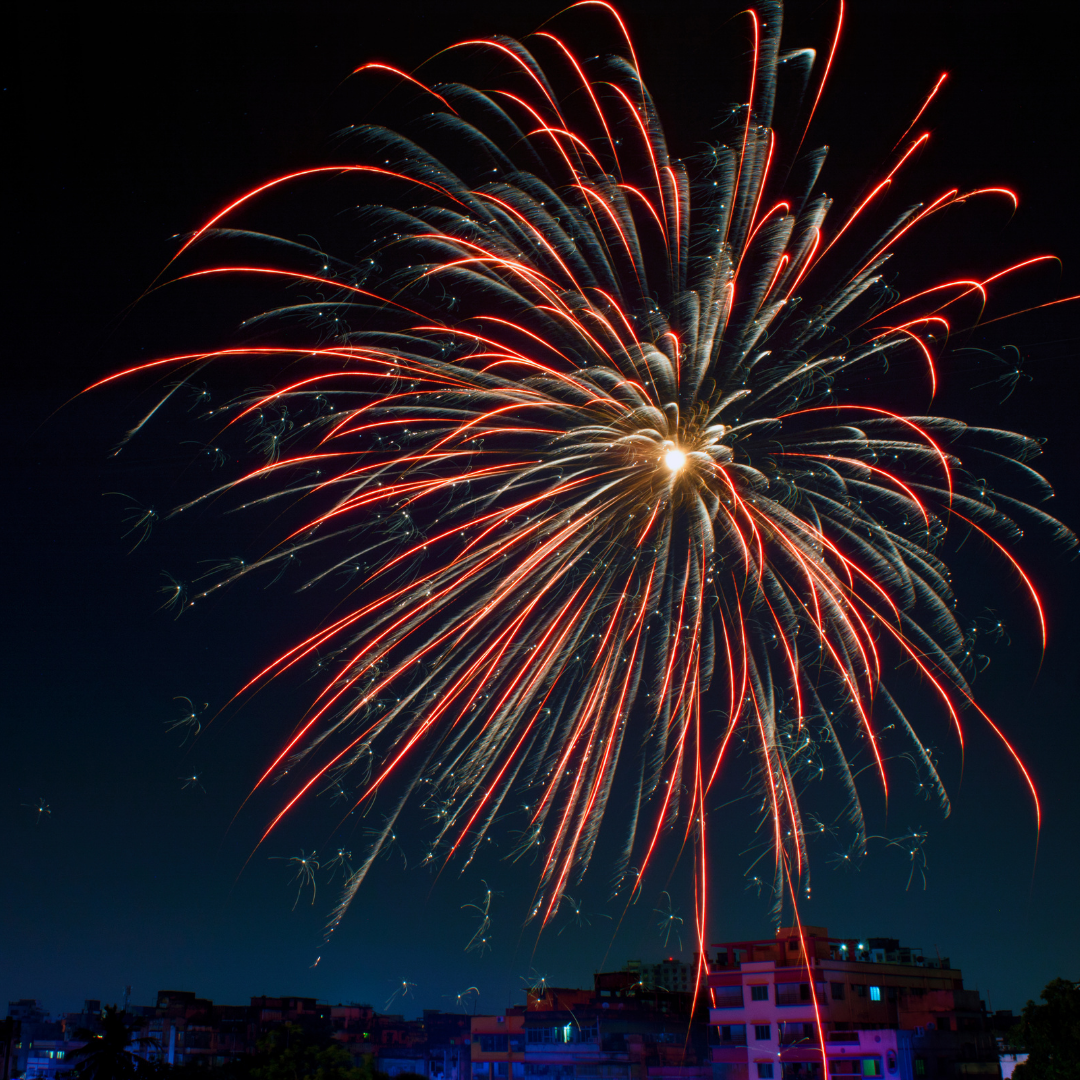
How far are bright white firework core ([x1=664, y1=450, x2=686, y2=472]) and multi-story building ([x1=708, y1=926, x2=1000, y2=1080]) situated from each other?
27.4 m

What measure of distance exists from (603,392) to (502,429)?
2405mm

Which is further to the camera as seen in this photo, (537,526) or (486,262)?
(537,526)

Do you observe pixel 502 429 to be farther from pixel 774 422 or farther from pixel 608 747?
pixel 608 747

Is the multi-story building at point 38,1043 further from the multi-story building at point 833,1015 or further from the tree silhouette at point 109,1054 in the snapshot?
the multi-story building at point 833,1015

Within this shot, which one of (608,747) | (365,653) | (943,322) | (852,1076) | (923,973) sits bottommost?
(852,1076)

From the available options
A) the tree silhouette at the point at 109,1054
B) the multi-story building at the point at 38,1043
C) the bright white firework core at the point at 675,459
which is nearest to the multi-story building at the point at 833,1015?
the tree silhouette at the point at 109,1054

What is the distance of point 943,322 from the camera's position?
2117cm

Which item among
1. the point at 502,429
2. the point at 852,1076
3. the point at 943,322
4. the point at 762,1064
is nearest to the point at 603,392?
the point at 502,429

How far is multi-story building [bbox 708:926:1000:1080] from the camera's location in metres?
41.5

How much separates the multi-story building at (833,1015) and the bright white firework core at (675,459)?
2743cm

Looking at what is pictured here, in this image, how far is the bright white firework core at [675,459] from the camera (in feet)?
72.4

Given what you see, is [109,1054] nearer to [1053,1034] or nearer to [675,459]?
[675,459]

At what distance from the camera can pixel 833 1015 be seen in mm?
43344

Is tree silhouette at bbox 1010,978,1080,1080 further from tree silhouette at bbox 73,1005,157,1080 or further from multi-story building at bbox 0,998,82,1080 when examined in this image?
multi-story building at bbox 0,998,82,1080
